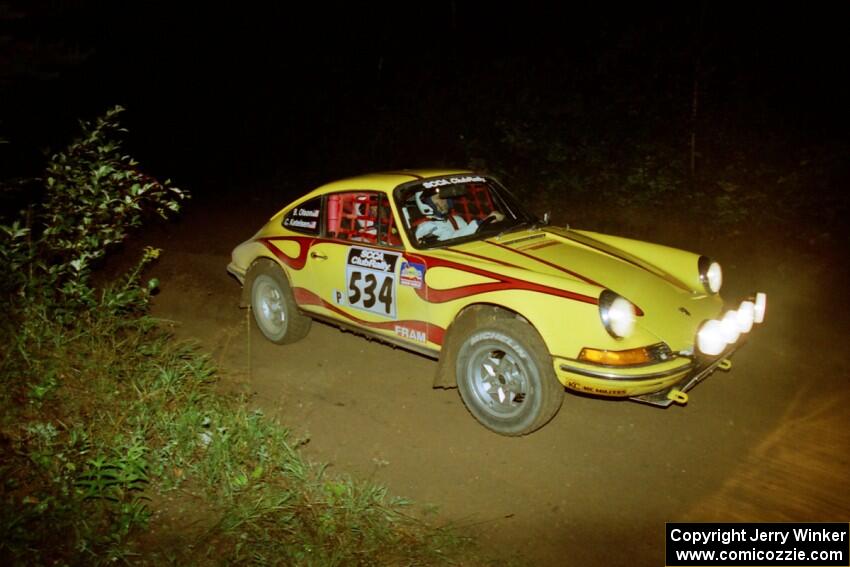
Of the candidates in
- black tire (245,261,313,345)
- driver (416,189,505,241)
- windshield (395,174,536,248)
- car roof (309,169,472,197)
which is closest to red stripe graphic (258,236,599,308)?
windshield (395,174,536,248)

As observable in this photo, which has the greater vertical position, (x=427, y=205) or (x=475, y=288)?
(x=427, y=205)

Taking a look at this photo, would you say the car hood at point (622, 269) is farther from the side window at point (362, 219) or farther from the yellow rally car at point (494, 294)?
the side window at point (362, 219)

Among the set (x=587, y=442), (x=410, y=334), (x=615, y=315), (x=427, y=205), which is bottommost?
(x=587, y=442)

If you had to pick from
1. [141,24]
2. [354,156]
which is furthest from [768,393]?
[141,24]

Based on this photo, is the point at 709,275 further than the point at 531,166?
No

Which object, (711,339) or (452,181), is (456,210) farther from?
(711,339)

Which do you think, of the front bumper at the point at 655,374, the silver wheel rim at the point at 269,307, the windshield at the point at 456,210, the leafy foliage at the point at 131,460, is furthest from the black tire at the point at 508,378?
the silver wheel rim at the point at 269,307

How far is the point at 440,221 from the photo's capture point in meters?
4.91

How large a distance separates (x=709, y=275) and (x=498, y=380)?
192cm

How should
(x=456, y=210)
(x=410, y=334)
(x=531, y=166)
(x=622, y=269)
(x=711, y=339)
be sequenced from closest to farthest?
(x=711, y=339) < (x=622, y=269) < (x=410, y=334) < (x=456, y=210) < (x=531, y=166)

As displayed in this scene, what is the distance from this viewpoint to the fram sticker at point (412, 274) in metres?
4.50

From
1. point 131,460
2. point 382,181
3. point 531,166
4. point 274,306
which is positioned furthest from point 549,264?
point 531,166

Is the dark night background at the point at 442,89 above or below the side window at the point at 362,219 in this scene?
above

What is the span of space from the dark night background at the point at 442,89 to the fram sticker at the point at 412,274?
534 centimetres
